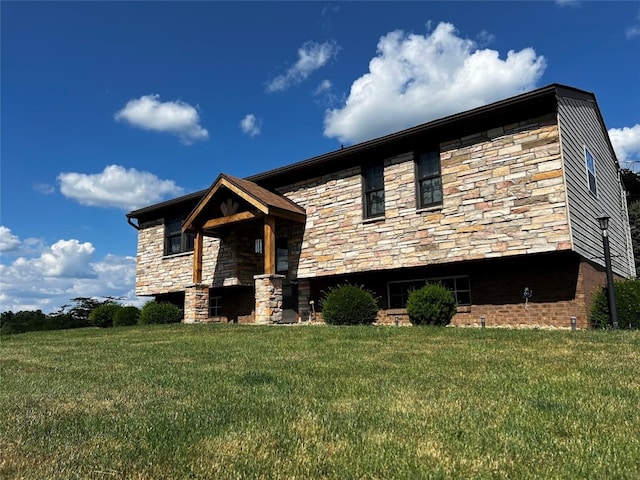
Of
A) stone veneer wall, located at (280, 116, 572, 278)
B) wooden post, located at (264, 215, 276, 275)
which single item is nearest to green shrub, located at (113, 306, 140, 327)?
wooden post, located at (264, 215, 276, 275)

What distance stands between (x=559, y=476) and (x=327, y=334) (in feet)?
23.9

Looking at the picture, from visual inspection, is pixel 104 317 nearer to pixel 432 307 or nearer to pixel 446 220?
pixel 432 307

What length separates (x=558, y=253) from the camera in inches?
460

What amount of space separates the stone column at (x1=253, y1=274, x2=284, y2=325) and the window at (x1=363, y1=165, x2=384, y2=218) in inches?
138

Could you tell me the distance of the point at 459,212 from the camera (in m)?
13.0

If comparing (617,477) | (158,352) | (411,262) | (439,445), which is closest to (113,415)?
(439,445)

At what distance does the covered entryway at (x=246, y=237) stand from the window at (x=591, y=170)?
8653 mm

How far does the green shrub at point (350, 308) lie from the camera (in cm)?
1304

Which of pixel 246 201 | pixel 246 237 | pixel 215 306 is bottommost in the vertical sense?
pixel 215 306

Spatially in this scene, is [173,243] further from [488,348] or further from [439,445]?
[439,445]

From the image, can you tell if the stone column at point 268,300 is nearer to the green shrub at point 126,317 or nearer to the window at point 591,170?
the green shrub at point 126,317

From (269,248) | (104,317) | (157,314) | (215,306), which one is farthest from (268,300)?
(104,317)

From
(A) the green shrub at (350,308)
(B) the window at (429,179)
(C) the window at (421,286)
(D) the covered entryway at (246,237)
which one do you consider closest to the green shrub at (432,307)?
(C) the window at (421,286)

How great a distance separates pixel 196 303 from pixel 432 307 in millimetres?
8832
